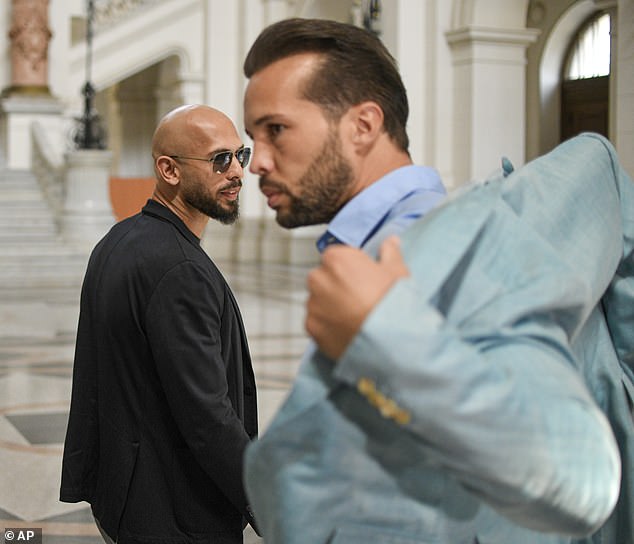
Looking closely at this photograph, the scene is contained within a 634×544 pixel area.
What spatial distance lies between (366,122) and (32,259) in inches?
585

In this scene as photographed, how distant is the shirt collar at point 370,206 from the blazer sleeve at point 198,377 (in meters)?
0.89

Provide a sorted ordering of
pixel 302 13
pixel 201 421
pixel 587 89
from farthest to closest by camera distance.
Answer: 1. pixel 302 13
2. pixel 587 89
3. pixel 201 421

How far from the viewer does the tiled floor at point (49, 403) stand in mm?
4387

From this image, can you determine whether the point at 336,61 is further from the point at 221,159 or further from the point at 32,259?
the point at 32,259

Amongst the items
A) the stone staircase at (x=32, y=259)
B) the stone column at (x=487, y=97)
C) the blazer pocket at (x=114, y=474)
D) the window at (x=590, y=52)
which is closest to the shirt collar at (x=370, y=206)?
the blazer pocket at (x=114, y=474)

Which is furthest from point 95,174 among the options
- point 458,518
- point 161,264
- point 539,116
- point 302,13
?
point 458,518

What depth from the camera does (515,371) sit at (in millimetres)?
1131

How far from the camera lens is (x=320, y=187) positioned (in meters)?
1.46

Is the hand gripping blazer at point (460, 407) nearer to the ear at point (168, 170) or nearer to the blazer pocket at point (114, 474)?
the blazer pocket at point (114, 474)

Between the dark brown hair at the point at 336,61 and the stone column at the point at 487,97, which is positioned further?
the stone column at the point at 487,97

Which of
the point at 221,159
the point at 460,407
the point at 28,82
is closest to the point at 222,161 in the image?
the point at 221,159

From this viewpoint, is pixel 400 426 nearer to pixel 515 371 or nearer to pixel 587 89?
pixel 515 371

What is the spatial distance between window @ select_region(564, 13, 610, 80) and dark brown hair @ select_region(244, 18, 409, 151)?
1609 centimetres

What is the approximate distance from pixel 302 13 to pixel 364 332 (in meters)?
19.1
